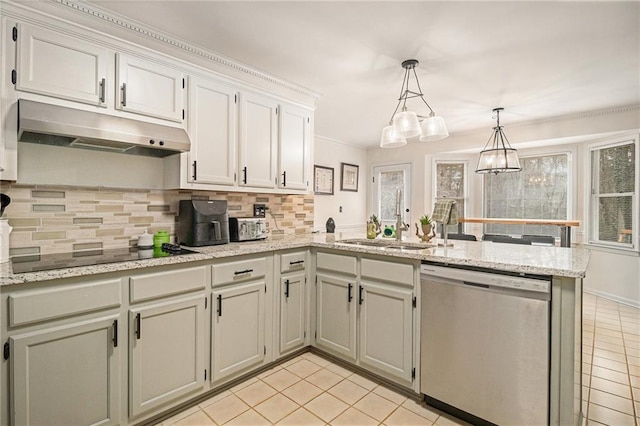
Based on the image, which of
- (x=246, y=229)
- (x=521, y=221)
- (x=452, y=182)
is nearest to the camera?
(x=246, y=229)

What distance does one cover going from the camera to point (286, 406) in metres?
1.99

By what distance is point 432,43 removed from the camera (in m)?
2.27

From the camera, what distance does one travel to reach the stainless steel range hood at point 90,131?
1644 mm

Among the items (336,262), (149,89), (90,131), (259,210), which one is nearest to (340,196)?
(259,210)

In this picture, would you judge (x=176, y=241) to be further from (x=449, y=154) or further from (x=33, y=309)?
(x=449, y=154)

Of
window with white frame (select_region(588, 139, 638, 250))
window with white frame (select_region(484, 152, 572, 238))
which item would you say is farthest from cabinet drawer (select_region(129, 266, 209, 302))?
window with white frame (select_region(588, 139, 638, 250))

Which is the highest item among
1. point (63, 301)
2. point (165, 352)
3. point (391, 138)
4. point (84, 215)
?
point (391, 138)

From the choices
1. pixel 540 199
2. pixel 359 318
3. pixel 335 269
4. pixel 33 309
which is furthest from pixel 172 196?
pixel 540 199

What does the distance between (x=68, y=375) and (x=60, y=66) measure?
5.33 feet

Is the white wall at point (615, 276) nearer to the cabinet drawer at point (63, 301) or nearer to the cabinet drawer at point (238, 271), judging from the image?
the cabinet drawer at point (238, 271)

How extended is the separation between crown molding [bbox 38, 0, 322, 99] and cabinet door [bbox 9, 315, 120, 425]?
5.67 ft

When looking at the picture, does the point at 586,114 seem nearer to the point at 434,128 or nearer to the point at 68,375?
the point at 434,128

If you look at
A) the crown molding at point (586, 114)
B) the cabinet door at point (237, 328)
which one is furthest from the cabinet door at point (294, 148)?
the crown molding at point (586, 114)

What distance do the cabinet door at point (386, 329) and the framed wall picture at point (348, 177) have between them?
3.59 m
